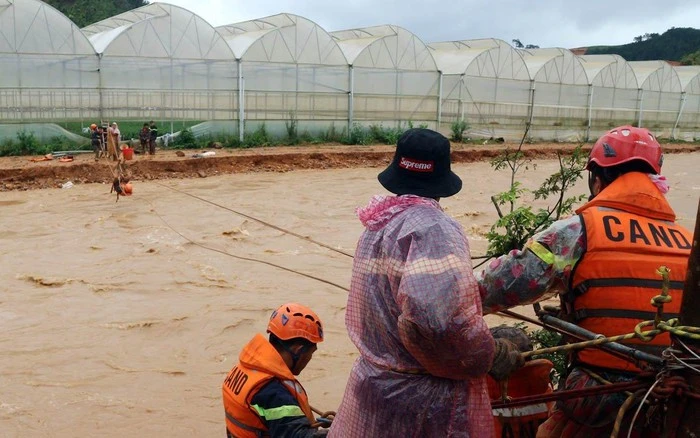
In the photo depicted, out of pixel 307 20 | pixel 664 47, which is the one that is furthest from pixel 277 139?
pixel 664 47

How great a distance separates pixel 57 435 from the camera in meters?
5.41

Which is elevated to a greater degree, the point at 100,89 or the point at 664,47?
the point at 664,47

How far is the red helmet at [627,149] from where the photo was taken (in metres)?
2.70

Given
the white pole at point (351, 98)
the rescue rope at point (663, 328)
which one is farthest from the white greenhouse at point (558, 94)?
the rescue rope at point (663, 328)

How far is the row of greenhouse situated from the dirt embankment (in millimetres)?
1704

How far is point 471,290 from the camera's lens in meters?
2.19

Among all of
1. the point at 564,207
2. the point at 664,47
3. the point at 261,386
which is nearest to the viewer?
the point at 261,386

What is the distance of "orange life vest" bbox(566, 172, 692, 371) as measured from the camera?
247 centimetres

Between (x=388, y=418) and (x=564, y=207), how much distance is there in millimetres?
2927

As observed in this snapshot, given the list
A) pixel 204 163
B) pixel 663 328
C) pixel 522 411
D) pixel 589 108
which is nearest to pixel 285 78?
pixel 204 163

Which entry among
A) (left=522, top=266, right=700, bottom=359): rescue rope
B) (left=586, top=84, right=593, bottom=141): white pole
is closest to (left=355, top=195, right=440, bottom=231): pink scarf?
(left=522, top=266, right=700, bottom=359): rescue rope

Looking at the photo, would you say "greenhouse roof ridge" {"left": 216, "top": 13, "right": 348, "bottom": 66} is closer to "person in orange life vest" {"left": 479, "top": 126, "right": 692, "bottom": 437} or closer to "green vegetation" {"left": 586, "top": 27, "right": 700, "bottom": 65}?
"person in orange life vest" {"left": 479, "top": 126, "right": 692, "bottom": 437}

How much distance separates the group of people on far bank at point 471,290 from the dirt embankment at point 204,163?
1492 centimetres

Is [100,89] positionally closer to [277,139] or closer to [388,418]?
[277,139]
